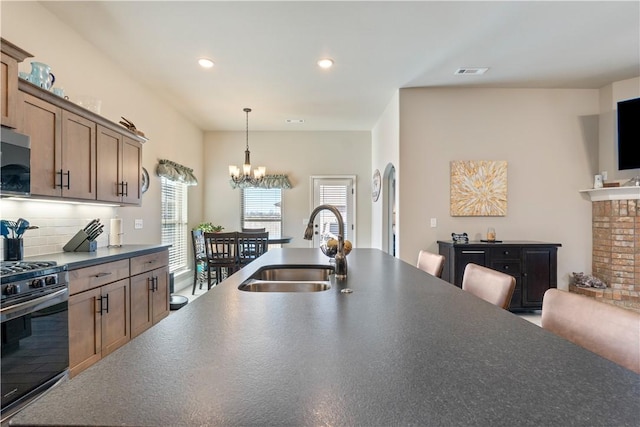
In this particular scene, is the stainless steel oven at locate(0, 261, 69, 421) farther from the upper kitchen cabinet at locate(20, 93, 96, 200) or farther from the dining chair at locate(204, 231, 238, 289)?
the dining chair at locate(204, 231, 238, 289)

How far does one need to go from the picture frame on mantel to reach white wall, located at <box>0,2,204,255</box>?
161 inches

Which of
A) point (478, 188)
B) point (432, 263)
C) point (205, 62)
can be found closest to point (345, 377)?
point (432, 263)

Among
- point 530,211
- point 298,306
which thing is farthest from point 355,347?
point 530,211

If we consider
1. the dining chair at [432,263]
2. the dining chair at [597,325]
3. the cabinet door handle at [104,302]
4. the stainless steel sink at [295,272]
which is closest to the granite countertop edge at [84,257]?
the cabinet door handle at [104,302]

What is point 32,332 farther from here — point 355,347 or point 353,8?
point 353,8

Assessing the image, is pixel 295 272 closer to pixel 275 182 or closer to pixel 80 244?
pixel 80 244

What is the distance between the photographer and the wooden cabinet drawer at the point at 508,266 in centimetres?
393

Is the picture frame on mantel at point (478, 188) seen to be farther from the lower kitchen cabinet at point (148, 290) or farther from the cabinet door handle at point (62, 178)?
the cabinet door handle at point (62, 178)

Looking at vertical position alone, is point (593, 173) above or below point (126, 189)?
above

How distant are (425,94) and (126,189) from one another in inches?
151

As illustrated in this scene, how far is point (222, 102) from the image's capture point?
16.1 ft

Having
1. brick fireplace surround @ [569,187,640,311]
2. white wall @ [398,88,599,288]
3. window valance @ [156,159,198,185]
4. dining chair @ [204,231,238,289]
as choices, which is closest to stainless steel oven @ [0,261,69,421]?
dining chair @ [204,231,238,289]

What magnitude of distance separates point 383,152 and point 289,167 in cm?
203

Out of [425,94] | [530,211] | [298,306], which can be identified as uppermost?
[425,94]
